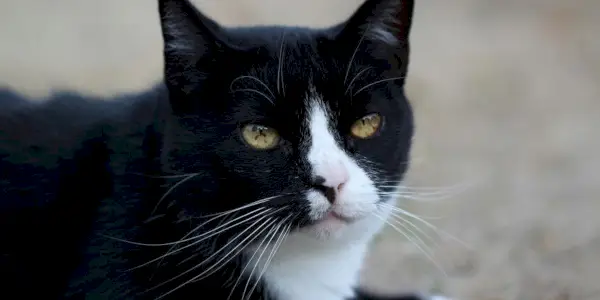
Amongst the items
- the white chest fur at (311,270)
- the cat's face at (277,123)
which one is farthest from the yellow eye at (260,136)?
the white chest fur at (311,270)

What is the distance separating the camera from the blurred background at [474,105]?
1.01m

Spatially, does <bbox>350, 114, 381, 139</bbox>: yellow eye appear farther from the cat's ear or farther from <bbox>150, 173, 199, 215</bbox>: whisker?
<bbox>150, 173, 199, 215</bbox>: whisker

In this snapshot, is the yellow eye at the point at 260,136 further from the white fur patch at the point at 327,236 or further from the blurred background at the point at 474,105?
the blurred background at the point at 474,105

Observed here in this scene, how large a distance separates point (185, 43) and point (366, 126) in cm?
21

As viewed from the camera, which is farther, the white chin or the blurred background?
the blurred background

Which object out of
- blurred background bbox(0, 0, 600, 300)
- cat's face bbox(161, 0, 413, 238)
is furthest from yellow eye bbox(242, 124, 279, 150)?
blurred background bbox(0, 0, 600, 300)

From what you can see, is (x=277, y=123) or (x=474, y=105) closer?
(x=277, y=123)

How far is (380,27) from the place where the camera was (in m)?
0.81

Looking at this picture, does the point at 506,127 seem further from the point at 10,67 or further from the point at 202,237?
the point at 10,67

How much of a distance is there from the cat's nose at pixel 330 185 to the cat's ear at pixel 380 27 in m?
0.16

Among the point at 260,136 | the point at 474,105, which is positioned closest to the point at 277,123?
the point at 260,136

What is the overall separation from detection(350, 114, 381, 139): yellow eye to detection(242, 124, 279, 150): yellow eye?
0.29 ft

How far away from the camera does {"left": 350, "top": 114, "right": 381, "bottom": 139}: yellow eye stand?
2.61 ft

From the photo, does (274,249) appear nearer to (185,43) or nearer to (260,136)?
(260,136)
